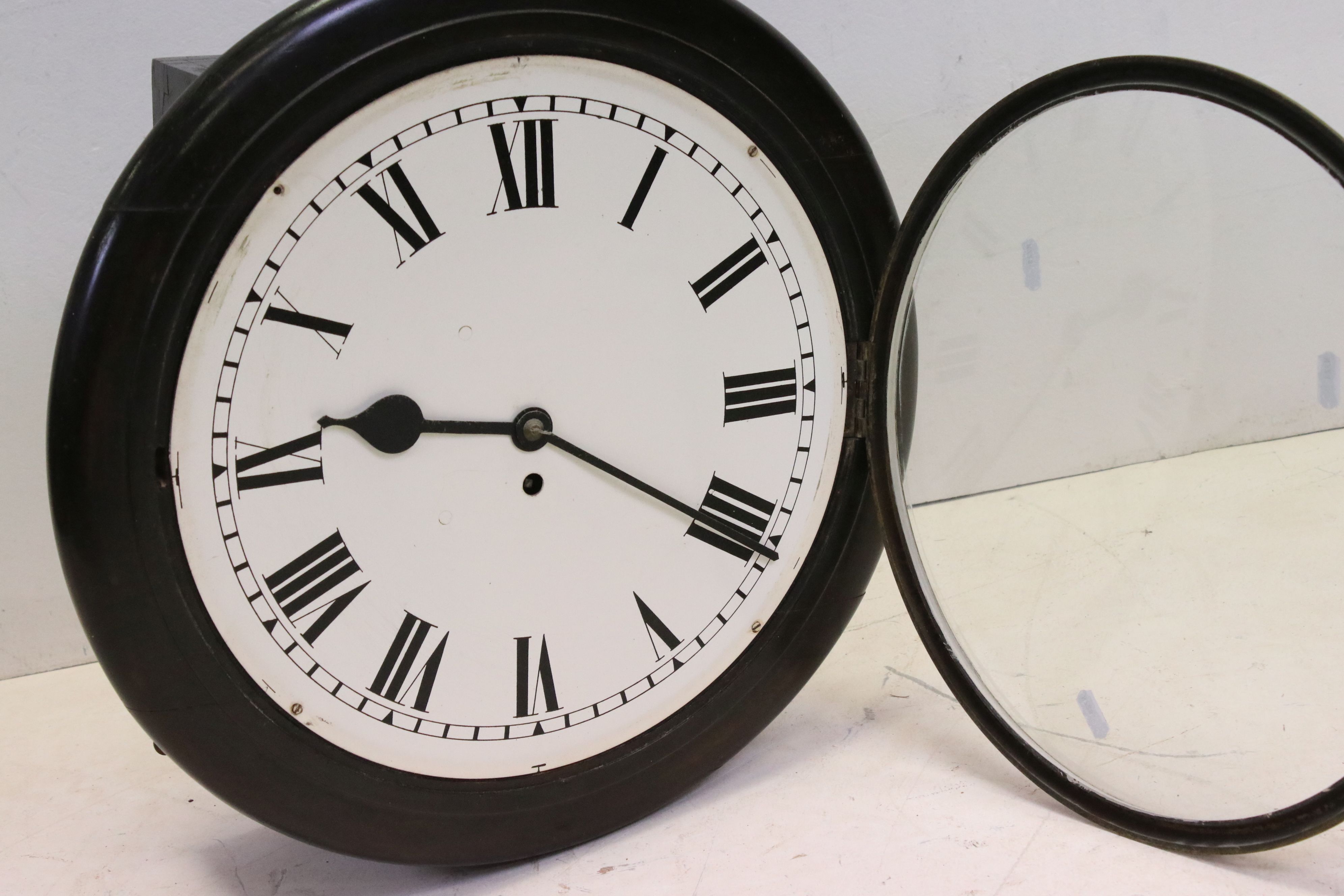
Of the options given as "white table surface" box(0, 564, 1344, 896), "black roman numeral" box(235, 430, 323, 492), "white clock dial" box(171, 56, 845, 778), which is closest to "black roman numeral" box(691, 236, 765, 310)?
"white clock dial" box(171, 56, 845, 778)

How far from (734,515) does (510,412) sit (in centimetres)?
25

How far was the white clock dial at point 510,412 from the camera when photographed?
2.91 feet

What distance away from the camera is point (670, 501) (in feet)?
3.53

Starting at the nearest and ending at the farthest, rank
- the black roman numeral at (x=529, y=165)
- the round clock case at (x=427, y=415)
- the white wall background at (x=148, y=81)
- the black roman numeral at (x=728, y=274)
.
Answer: the round clock case at (x=427, y=415), the black roman numeral at (x=529, y=165), the black roman numeral at (x=728, y=274), the white wall background at (x=148, y=81)

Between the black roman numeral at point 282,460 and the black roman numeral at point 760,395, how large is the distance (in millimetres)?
379

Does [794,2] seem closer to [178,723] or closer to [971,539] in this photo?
[971,539]

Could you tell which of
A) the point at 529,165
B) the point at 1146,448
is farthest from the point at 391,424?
the point at 1146,448

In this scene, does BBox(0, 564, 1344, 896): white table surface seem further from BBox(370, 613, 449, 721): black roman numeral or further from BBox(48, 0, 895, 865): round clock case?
BBox(370, 613, 449, 721): black roman numeral

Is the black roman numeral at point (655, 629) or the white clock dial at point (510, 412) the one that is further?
the black roman numeral at point (655, 629)

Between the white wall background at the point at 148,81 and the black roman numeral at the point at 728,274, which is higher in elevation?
the white wall background at the point at 148,81

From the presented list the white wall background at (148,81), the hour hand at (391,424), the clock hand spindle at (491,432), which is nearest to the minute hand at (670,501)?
the clock hand spindle at (491,432)

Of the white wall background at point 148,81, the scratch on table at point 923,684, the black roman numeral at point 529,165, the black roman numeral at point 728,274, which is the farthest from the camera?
the white wall background at point 148,81

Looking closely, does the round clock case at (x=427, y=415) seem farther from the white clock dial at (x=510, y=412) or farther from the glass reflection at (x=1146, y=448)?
the glass reflection at (x=1146, y=448)

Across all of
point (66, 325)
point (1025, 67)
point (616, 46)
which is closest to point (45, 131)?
point (66, 325)
